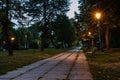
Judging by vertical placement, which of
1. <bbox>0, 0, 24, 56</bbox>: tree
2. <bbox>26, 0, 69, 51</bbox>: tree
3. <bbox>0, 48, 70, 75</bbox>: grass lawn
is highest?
<bbox>26, 0, 69, 51</bbox>: tree

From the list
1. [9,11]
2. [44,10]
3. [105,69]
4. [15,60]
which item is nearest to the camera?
[105,69]

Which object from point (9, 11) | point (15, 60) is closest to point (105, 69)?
point (15, 60)

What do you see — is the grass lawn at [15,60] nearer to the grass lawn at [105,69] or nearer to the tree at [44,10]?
the grass lawn at [105,69]

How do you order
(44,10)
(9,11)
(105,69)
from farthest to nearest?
(44,10)
(9,11)
(105,69)

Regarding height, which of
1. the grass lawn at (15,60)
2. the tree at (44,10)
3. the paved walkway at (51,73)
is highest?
the tree at (44,10)

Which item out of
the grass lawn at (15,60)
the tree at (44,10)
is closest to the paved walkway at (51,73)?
the grass lawn at (15,60)

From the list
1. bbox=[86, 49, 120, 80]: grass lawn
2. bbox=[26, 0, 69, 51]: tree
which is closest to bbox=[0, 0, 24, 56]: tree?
bbox=[86, 49, 120, 80]: grass lawn

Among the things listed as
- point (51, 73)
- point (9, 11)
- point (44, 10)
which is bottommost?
point (51, 73)

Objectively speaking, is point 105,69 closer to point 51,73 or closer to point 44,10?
point 51,73

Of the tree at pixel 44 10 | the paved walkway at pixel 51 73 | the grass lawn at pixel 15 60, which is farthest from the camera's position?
the tree at pixel 44 10

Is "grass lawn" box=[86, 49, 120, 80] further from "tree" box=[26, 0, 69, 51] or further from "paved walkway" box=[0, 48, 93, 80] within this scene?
"tree" box=[26, 0, 69, 51]

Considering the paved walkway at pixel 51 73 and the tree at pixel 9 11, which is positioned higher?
the tree at pixel 9 11

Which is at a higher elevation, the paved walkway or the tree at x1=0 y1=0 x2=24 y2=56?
the tree at x1=0 y1=0 x2=24 y2=56

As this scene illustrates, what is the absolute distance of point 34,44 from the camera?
373ft
